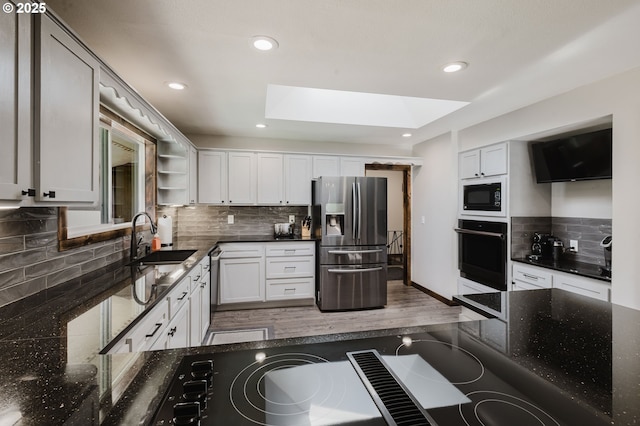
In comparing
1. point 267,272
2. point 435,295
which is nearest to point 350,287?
point 267,272

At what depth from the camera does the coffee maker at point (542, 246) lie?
3.12 meters

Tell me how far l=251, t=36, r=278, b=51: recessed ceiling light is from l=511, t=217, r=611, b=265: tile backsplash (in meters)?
3.00

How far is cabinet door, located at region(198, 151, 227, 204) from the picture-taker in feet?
13.4

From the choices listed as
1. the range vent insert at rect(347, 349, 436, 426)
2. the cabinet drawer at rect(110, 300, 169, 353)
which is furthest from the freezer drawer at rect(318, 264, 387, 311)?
the range vent insert at rect(347, 349, 436, 426)

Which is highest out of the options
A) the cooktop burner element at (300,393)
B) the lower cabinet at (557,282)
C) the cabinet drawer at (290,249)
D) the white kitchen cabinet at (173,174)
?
the white kitchen cabinet at (173,174)

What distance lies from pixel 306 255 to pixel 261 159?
1543 millimetres

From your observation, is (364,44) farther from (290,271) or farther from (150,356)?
(290,271)

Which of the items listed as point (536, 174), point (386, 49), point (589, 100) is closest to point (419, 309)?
point (536, 174)

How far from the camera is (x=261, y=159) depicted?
4246mm

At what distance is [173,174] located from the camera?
364 centimetres

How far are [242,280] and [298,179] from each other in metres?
1.65

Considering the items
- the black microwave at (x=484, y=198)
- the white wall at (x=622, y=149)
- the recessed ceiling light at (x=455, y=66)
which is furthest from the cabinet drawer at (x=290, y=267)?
the white wall at (x=622, y=149)

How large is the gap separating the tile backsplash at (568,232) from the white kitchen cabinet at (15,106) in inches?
153

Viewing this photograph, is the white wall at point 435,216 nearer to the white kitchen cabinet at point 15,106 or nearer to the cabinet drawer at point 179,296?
the cabinet drawer at point 179,296
